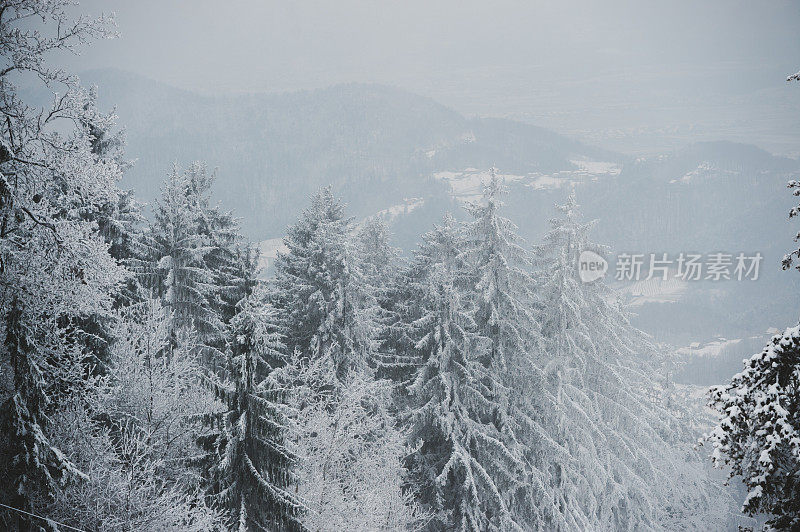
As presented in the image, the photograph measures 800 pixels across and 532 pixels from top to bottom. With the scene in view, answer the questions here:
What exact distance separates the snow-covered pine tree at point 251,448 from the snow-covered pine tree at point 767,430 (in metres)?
9.42

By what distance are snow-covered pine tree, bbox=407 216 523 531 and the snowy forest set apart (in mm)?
131

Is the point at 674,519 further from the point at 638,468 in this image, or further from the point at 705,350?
the point at 705,350

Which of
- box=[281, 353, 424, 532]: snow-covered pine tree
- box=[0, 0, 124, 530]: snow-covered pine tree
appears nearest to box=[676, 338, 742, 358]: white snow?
box=[281, 353, 424, 532]: snow-covered pine tree

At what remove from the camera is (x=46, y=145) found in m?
9.05

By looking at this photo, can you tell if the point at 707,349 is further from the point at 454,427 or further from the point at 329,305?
the point at 329,305

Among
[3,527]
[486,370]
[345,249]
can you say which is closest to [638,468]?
[486,370]

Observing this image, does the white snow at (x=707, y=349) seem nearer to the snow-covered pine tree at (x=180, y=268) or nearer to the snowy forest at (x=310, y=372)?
Result: the snowy forest at (x=310, y=372)

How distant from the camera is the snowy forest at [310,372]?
8.87 m

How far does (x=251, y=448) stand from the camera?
12992mm

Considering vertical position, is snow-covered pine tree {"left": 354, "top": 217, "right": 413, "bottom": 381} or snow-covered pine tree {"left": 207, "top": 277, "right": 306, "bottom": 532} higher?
snow-covered pine tree {"left": 354, "top": 217, "right": 413, "bottom": 381}

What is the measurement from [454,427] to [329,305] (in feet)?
23.0

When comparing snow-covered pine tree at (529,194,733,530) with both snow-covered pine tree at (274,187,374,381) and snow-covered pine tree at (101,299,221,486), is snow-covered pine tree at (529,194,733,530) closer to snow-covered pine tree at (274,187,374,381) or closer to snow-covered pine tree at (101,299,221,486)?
snow-covered pine tree at (274,187,374,381)

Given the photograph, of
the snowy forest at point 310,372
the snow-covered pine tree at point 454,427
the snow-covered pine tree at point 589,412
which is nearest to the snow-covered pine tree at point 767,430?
the snowy forest at point 310,372

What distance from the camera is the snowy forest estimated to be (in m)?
8.87
